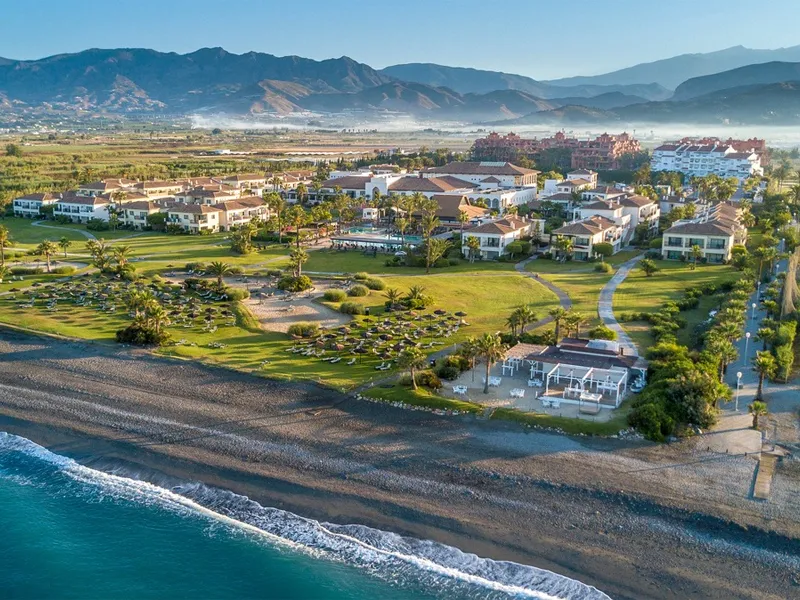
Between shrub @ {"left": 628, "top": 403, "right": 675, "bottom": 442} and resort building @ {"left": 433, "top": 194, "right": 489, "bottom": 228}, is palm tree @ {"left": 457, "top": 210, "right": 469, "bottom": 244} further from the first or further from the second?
shrub @ {"left": 628, "top": 403, "right": 675, "bottom": 442}

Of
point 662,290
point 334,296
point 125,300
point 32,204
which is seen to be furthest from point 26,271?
point 662,290

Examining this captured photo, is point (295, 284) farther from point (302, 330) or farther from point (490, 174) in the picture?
point (490, 174)

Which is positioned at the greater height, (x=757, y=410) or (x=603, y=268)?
(x=603, y=268)

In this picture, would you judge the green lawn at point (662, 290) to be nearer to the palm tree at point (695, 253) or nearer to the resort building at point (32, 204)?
the palm tree at point (695, 253)

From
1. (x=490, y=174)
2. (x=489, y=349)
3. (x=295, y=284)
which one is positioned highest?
(x=490, y=174)

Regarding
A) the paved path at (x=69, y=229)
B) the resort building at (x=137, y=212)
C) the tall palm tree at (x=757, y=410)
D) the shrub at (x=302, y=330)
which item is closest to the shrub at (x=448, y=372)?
the shrub at (x=302, y=330)

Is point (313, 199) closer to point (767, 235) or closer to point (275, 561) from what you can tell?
point (767, 235)
